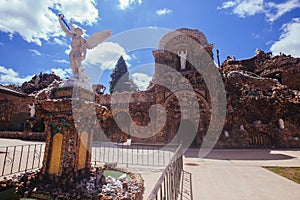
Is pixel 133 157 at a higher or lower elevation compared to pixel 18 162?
lower

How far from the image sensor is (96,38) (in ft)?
18.1

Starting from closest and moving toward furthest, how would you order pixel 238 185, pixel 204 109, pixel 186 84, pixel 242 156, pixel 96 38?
pixel 238 185
pixel 96 38
pixel 242 156
pixel 204 109
pixel 186 84

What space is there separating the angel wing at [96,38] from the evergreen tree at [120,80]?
28.1 meters

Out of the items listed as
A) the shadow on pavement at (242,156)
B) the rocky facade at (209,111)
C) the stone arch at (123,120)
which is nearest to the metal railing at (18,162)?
the rocky facade at (209,111)

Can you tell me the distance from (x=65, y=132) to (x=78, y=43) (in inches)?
123

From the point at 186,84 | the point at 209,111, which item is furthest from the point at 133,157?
the point at 186,84

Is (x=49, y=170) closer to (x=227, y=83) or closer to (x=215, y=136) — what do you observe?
(x=215, y=136)

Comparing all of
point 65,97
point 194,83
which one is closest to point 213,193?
point 65,97

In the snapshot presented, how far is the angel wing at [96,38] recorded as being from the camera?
5.48m

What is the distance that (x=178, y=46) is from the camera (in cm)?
1866

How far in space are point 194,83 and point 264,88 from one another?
7.74m

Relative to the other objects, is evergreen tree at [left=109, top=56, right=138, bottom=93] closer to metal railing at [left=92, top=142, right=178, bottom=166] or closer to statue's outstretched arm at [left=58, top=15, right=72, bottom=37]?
metal railing at [left=92, top=142, right=178, bottom=166]

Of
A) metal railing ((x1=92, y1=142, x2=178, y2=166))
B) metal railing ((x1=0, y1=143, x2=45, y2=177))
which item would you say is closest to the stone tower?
metal railing ((x1=92, y1=142, x2=178, y2=166))

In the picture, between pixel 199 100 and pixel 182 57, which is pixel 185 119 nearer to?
pixel 199 100
